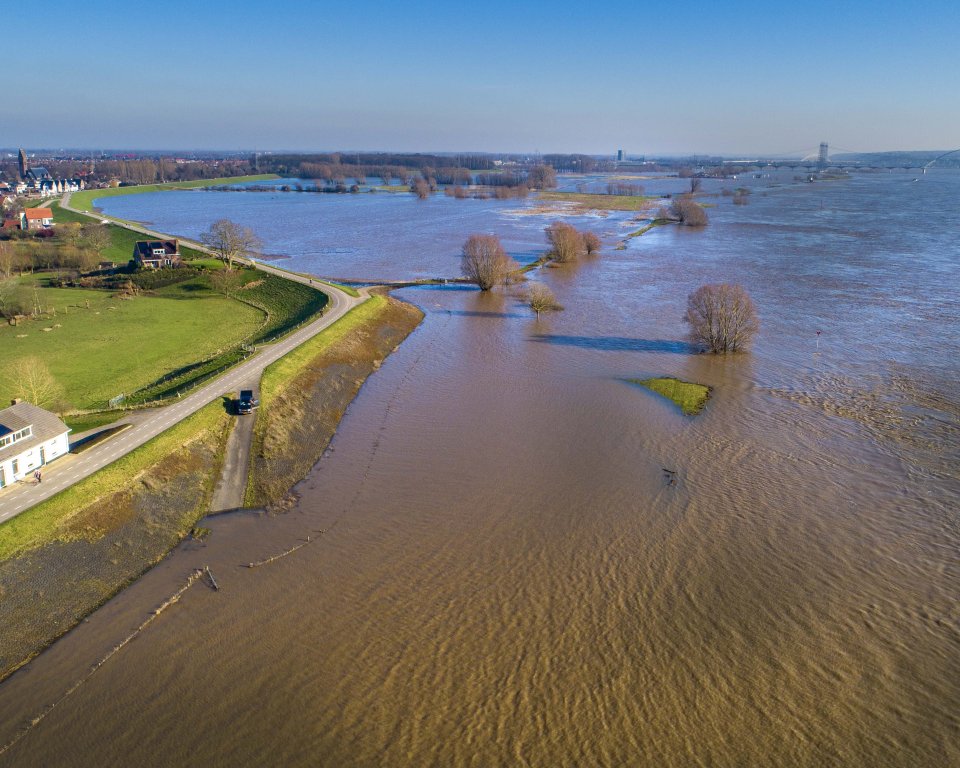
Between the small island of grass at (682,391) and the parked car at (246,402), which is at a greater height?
the parked car at (246,402)

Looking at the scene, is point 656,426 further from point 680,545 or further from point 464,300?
point 464,300

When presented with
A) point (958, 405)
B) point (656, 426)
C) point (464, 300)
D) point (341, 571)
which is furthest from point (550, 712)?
point (464, 300)

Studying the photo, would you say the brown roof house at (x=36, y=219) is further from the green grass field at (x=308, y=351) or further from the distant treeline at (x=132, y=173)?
the distant treeline at (x=132, y=173)

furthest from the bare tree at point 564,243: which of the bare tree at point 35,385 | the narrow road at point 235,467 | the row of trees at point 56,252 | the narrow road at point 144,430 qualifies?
the bare tree at point 35,385

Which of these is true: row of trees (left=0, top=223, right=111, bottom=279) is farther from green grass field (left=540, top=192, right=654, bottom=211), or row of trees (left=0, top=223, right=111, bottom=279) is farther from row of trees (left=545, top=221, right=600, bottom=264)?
green grass field (left=540, top=192, right=654, bottom=211)

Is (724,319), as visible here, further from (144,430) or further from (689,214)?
(689,214)

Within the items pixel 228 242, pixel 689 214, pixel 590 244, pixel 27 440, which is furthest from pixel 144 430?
pixel 689 214

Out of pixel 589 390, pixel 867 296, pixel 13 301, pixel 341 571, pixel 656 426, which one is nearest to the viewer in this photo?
pixel 341 571
